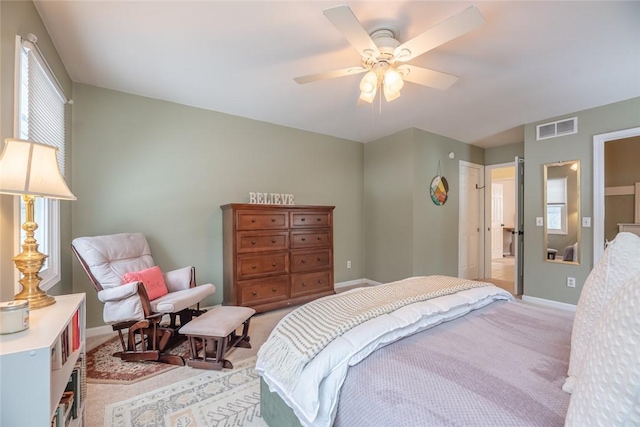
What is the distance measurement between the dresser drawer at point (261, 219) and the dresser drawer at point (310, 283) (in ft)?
2.27

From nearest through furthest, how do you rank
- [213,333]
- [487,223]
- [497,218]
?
1. [213,333]
2. [487,223]
3. [497,218]

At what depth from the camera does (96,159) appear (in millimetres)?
2779

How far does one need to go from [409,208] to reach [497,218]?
18.2ft

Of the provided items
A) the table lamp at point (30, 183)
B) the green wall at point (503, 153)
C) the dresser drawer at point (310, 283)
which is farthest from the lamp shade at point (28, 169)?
the green wall at point (503, 153)

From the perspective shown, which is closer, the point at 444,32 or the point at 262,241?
the point at 444,32

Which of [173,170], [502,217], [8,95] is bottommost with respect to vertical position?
[502,217]

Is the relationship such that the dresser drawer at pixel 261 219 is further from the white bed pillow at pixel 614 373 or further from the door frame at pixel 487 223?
the door frame at pixel 487 223

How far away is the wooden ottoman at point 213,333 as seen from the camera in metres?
2.03

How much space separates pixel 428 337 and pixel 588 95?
354 cm

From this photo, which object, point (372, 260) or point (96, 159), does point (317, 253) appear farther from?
point (96, 159)

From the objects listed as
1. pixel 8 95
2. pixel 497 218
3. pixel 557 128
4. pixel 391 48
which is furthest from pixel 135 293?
pixel 497 218

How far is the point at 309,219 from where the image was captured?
3.64 meters

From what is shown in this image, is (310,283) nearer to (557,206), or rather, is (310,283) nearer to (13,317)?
(13,317)

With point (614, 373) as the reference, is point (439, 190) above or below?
above
